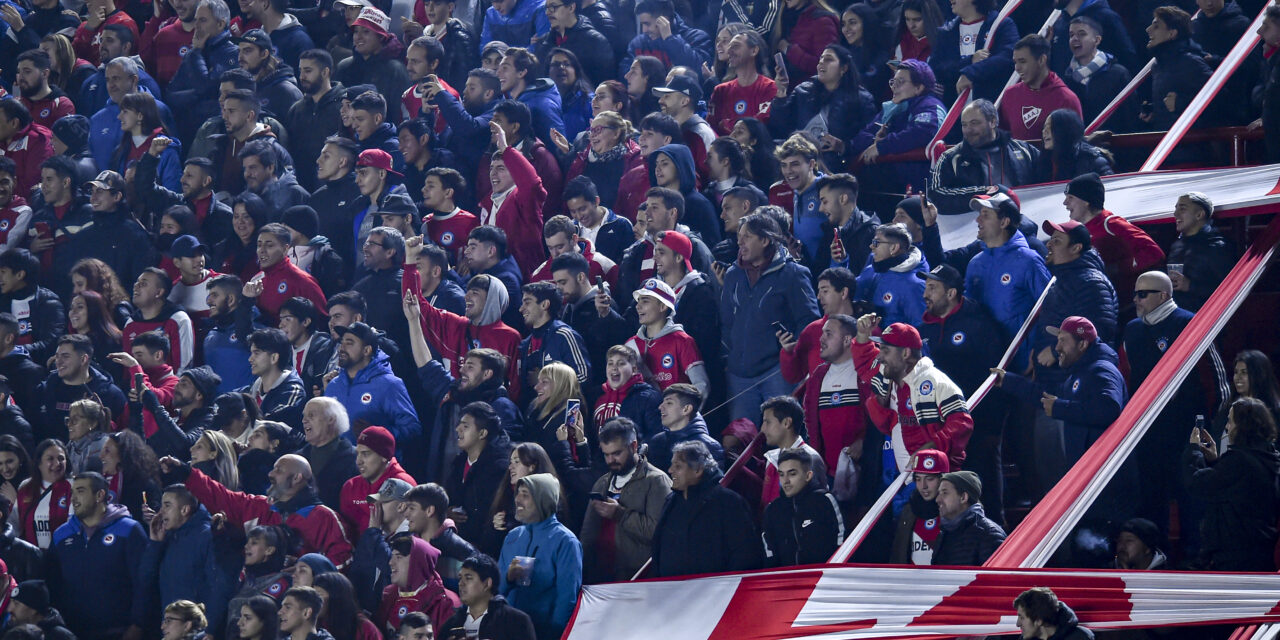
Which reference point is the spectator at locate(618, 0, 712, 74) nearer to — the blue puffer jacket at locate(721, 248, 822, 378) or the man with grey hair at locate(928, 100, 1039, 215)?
the man with grey hair at locate(928, 100, 1039, 215)

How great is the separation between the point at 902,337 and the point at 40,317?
5965mm

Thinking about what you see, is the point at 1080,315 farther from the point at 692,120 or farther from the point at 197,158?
the point at 197,158

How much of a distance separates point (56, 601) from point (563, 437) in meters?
3.09

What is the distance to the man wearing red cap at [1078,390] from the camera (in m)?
8.94

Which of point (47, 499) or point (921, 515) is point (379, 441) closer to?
point (47, 499)

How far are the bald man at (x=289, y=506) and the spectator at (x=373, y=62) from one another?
4129 mm

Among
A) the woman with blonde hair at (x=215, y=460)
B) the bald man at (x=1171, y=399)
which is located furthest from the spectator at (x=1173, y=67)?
the woman with blonde hair at (x=215, y=460)

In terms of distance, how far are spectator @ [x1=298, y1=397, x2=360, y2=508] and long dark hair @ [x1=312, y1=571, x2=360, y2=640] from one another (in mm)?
988

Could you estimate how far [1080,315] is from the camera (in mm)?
9477

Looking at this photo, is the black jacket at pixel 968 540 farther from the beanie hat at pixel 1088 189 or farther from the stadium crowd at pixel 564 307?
the beanie hat at pixel 1088 189

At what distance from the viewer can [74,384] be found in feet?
37.6

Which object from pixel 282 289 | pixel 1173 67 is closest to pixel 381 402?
pixel 282 289

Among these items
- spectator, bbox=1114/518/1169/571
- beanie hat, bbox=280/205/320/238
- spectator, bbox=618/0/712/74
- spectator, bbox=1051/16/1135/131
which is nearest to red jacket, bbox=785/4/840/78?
spectator, bbox=618/0/712/74

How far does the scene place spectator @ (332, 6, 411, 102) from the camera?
13523 millimetres
